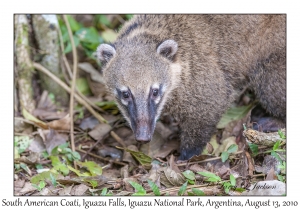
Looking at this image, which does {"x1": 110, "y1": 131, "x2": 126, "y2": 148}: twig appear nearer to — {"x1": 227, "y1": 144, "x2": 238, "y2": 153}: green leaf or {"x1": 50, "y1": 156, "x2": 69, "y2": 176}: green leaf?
{"x1": 50, "y1": 156, "x2": 69, "y2": 176}: green leaf

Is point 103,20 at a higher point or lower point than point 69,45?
higher

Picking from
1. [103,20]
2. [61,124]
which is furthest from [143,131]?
[103,20]

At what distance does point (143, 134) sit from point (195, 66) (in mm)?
1302

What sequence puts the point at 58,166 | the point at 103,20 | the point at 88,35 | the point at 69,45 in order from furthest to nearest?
the point at 103,20 < the point at 88,35 < the point at 69,45 < the point at 58,166

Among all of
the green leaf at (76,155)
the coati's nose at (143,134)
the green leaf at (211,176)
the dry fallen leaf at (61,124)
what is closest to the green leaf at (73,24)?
the dry fallen leaf at (61,124)

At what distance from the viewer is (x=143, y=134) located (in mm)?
5328

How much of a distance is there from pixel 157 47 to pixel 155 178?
1567mm

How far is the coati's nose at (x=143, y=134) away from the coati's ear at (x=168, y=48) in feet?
3.29

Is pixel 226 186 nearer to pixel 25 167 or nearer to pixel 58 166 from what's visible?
pixel 58 166

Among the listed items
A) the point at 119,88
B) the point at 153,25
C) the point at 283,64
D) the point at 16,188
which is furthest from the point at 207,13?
the point at 16,188

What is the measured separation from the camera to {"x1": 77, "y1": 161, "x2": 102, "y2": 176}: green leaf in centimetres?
592

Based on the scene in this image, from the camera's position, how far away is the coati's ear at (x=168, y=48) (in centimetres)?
575

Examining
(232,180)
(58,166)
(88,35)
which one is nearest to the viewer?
(232,180)

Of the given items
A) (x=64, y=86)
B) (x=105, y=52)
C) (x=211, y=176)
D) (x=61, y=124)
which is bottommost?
(x=211, y=176)
